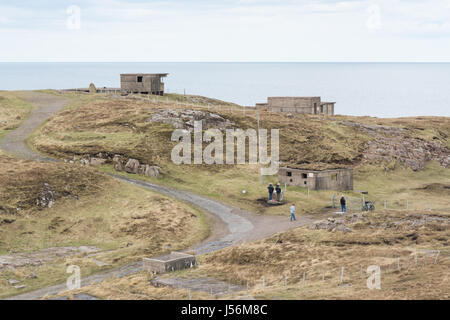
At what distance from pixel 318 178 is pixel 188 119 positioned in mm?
23474

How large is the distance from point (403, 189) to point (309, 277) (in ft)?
128

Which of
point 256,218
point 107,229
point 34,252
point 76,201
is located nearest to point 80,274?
point 34,252

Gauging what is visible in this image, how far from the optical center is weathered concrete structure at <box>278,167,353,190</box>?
220ft

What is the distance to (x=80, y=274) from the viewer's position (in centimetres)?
4316

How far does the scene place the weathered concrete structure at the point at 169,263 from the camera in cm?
4125

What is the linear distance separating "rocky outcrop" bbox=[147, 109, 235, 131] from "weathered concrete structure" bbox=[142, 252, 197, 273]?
39.9 m

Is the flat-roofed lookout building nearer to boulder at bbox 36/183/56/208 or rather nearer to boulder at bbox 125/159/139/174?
boulder at bbox 125/159/139/174

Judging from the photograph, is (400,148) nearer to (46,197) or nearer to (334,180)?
(334,180)

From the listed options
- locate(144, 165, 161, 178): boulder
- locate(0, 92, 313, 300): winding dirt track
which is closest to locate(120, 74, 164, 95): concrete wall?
locate(0, 92, 313, 300): winding dirt track

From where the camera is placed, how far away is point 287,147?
82.7m

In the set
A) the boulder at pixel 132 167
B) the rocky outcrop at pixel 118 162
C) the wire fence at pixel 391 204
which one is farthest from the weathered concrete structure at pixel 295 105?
the boulder at pixel 132 167

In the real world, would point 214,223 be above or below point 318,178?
below

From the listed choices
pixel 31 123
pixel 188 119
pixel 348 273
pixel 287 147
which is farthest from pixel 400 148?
pixel 348 273

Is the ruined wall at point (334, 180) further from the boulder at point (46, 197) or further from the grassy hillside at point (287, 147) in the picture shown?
the boulder at point (46, 197)
